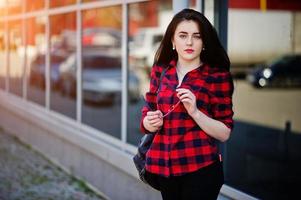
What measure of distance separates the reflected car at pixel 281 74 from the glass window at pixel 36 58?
11.2 m

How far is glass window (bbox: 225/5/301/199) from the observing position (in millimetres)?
6863

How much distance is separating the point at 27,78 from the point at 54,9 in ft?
7.20

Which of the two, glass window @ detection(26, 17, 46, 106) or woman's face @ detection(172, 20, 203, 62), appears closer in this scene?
woman's face @ detection(172, 20, 203, 62)

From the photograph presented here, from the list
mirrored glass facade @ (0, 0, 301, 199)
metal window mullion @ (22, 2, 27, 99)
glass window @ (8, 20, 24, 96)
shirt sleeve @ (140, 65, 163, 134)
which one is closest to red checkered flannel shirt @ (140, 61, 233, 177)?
shirt sleeve @ (140, 65, 163, 134)

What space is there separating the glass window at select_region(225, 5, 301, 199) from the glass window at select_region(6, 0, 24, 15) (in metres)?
3.70

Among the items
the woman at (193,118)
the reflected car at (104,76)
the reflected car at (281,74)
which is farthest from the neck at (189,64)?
the reflected car at (281,74)

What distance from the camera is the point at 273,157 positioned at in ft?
29.2

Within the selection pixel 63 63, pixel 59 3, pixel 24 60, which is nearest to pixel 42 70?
pixel 63 63

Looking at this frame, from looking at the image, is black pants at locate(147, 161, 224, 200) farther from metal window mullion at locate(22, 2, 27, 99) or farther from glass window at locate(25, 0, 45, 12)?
metal window mullion at locate(22, 2, 27, 99)

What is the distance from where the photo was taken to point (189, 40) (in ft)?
10.5

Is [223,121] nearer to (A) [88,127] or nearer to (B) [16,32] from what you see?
(A) [88,127]

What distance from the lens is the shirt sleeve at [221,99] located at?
320 centimetres

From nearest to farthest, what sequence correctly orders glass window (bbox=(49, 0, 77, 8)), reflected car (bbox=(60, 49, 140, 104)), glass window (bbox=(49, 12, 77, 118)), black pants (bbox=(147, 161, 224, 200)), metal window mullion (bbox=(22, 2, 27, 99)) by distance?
black pants (bbox=(147, 161, 224, 200)) → glass window (bbox=(49, 0, 77, 8)) → glass window (bbox=(49, 12, 77, 118)) → metal window mullion (bbox=(22, 2, 27, 99)) → reflected car (bbox=(60, 49, 140, 104))

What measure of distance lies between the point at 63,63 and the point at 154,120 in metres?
7.62
